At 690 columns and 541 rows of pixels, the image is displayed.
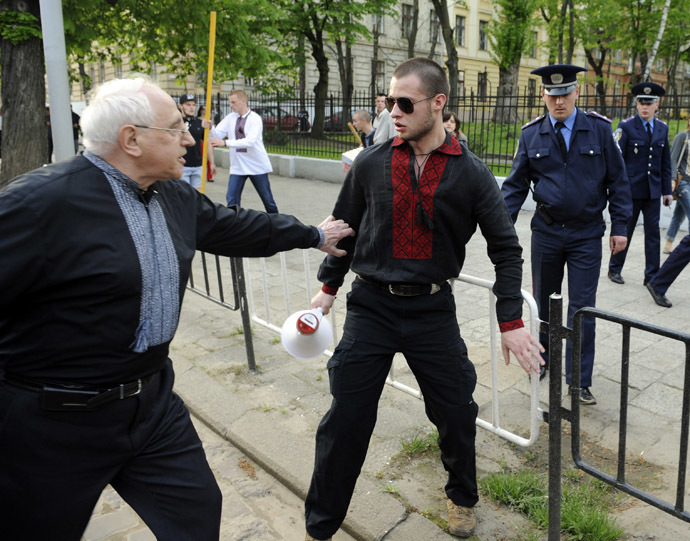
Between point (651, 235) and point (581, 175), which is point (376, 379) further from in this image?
point (651, 235)

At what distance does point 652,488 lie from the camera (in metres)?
3.11

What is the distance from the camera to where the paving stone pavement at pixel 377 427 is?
2957mm

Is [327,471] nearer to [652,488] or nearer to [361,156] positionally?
[361,156]

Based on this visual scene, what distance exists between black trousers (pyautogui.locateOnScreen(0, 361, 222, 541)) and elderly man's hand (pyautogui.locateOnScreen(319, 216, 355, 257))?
923 millimetres

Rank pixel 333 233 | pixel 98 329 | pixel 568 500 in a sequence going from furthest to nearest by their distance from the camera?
pixel 568 500
pixel 333 233
pixel 98 329

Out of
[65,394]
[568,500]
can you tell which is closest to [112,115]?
[65,394]

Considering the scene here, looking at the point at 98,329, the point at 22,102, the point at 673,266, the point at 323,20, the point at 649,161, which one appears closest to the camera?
Result: the point at 98,329

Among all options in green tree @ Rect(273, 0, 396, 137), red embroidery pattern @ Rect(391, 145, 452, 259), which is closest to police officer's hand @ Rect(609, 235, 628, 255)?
red embroidery pattern @ Rect(391, 145, 452, 259)

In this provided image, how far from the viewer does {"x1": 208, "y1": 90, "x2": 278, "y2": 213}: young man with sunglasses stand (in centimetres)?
931

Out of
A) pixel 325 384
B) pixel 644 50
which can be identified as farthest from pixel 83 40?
pixel 644 50

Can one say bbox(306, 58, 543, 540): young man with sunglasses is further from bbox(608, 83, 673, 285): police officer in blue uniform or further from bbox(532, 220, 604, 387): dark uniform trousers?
bbox(608, 83, 673, 285): police officer in blue uniform

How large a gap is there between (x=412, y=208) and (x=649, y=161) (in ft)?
16.4

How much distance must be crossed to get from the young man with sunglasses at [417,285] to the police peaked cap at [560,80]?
5.53ft

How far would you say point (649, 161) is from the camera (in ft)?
21.6
